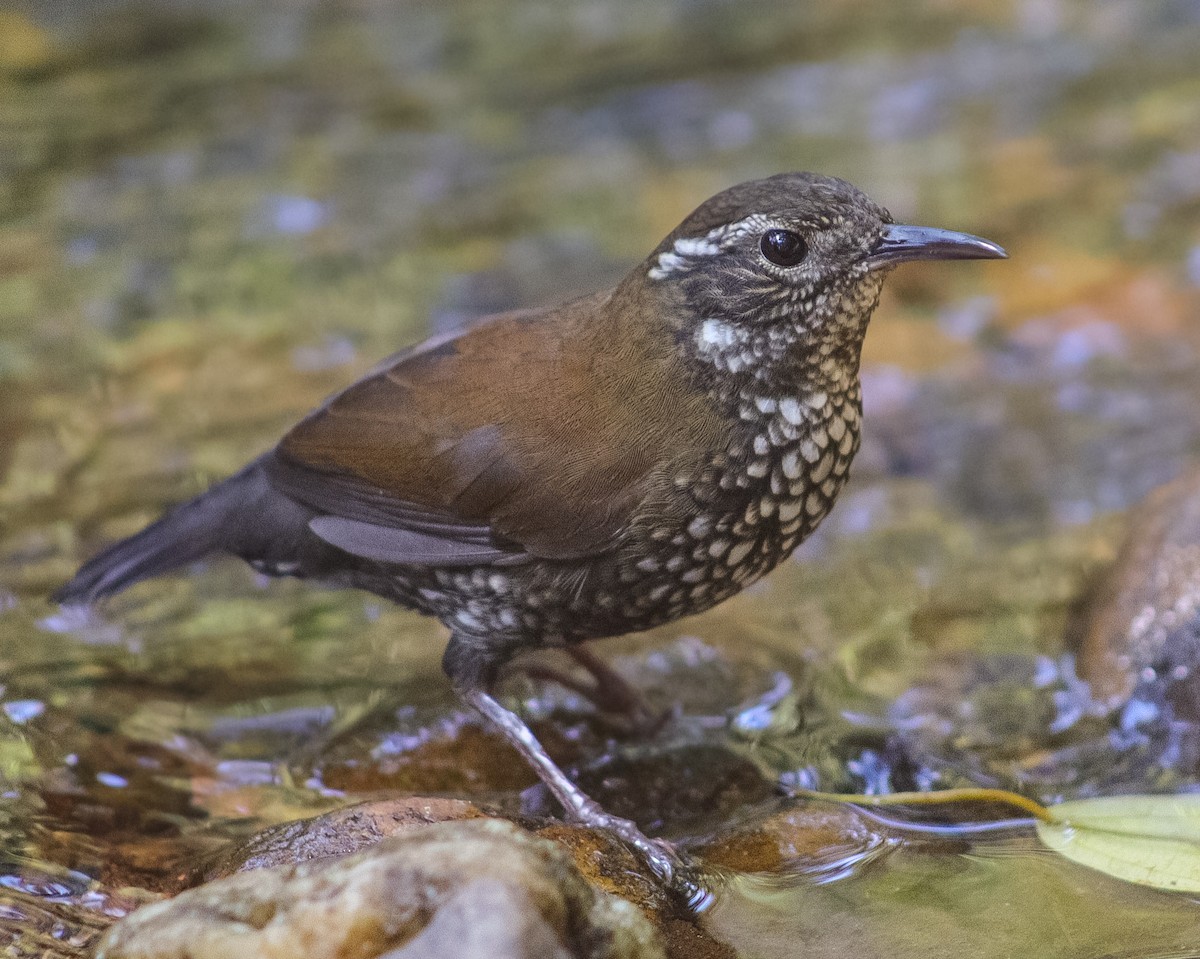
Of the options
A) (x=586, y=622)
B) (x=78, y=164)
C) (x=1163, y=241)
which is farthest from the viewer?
(x=78, y=164)

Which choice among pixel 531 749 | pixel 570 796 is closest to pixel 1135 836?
pixel 570 796

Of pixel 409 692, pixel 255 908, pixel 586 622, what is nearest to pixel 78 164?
pixel 409 692

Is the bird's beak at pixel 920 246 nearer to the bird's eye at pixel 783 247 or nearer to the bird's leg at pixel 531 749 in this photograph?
the bird's eye at pixel 783 247

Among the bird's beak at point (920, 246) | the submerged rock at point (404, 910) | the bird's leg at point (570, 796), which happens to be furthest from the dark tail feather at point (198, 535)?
the bird's beak at point (920, 246)

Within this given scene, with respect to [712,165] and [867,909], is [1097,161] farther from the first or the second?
[867,909]

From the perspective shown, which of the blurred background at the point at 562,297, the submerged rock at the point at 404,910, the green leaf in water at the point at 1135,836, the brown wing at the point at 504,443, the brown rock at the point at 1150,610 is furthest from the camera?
the brown rock at the point at 1150,610

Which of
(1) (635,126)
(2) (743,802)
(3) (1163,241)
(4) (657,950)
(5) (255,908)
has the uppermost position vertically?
(1) (635,126)
